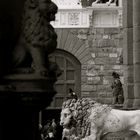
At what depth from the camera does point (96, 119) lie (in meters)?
11.3

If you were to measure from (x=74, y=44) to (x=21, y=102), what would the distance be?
2158cm

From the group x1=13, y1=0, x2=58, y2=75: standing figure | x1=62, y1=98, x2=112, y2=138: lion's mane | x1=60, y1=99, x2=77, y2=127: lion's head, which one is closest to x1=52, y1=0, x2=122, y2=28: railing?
x1=60, y1=99, x2=77, y2=127: lion's head

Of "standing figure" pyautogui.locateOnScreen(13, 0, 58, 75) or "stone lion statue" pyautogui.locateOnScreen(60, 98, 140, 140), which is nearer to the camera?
"standing figure" pyautogui.locateOnScreen(13, 0, 58, 75)

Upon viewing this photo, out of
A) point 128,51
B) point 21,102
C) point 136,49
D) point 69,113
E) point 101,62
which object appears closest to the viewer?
point 21,102

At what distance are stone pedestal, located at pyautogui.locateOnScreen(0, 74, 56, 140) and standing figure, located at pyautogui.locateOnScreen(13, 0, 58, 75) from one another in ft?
0.29

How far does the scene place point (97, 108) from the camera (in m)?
11.2

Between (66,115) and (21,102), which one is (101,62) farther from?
(21,102)

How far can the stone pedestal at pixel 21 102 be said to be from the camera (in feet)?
11.9

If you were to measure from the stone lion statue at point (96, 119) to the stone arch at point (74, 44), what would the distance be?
44.6 feet

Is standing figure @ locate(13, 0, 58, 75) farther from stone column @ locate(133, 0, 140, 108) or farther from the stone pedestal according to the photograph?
stone column @ locate(133, 0, 140, 108)

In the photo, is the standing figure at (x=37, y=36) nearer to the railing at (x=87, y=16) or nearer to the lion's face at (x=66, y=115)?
the lion's face at (x=66, y=115)

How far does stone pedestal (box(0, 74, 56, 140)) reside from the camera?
3623mm

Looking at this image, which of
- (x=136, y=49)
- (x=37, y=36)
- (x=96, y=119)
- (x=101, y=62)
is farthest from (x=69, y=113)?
(x=101, y=62)

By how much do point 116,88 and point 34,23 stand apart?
1447 centimetres
